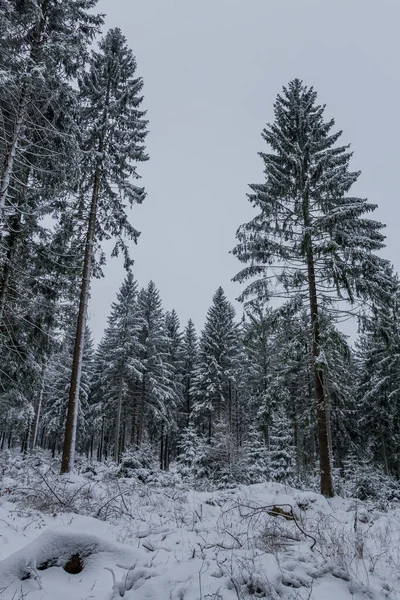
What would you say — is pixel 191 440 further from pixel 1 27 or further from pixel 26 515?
pixel 1 27

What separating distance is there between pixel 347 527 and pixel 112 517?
424cm

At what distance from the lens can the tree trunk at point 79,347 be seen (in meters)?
10.8

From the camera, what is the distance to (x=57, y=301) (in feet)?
40.3

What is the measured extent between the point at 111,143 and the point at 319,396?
41.0 feet

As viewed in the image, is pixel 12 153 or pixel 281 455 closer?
pixel 12 153

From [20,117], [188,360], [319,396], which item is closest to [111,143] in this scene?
[20,117]

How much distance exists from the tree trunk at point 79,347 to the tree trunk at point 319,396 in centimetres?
787

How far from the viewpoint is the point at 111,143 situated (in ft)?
45.5

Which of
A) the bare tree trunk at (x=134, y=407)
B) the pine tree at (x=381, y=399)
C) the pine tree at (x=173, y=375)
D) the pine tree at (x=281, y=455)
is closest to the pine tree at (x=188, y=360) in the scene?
the pine tree at (x=173, y=375)

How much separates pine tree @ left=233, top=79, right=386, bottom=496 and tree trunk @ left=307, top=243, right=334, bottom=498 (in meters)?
0.03

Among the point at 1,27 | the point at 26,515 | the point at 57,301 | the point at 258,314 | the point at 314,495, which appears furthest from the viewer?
the point at 258,314

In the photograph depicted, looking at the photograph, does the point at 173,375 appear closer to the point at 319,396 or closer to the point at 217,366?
the point at 217,366

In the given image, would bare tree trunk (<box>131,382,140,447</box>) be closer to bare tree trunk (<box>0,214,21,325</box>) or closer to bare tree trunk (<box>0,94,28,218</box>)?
bare tree trunk (<box>0,214,21,325</box>)

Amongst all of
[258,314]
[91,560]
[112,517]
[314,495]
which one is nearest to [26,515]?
[112,517]
